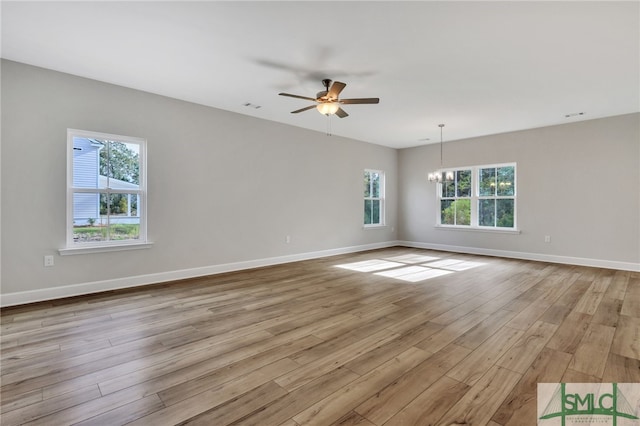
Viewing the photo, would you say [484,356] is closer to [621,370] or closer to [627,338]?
[621,370]

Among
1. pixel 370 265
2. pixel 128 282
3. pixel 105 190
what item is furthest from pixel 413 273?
pixel 105 190

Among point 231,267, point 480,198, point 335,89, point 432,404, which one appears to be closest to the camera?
point 432,404

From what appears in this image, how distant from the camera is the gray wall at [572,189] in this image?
523 centimetres

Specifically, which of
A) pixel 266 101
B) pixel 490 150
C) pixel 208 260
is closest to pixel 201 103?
pixel 266 101

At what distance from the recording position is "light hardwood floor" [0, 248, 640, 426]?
1657 mm

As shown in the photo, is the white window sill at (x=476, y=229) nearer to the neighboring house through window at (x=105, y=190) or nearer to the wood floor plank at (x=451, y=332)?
the wood floor plank at (x=451, y=332)

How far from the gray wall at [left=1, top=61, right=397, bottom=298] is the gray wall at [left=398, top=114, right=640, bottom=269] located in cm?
310

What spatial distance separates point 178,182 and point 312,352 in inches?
137

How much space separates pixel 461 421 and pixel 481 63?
3517mm

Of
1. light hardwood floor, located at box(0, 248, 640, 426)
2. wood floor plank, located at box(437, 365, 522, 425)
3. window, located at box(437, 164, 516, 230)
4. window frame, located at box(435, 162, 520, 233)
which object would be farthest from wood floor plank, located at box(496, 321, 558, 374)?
window, located at box(437, 164, 516, 230)

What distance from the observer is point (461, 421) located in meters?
1.55

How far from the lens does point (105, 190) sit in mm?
4023

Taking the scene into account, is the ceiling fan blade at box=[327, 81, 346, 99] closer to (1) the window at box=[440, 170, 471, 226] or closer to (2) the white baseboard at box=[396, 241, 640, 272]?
(1) the window at box=[440, 170, 471, 226]

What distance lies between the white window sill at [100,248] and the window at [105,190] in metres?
0.04
